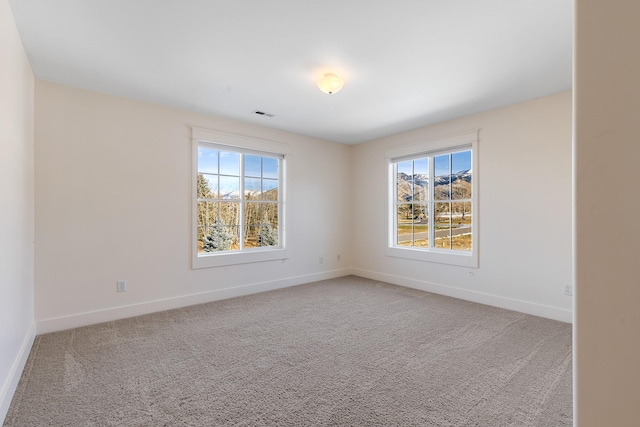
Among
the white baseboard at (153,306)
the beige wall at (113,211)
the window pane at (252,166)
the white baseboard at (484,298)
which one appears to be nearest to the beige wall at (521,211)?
the white baseboard at (484,298)

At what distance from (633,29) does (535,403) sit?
219 centimetres

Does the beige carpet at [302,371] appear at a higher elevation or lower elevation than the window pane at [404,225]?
lower

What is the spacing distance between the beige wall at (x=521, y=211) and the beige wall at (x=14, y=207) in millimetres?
4469

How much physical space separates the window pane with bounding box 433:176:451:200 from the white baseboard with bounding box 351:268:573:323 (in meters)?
1.31

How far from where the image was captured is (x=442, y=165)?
4539mm

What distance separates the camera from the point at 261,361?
2408 mm

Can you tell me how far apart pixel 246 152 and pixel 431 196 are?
114 inches

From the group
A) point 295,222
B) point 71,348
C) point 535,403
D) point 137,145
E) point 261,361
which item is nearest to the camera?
point 535,403

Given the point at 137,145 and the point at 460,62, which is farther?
the point at 137,145

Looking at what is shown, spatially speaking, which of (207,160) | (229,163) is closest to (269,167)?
(229,163)

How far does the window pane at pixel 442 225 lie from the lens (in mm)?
4465

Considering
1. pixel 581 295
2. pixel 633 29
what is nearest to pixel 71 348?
pixel 581 295

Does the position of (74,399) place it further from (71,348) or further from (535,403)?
(535,403)

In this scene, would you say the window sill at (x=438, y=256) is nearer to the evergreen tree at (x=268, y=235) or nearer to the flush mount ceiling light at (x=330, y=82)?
the evergreen tree at (x=268, y=235)
